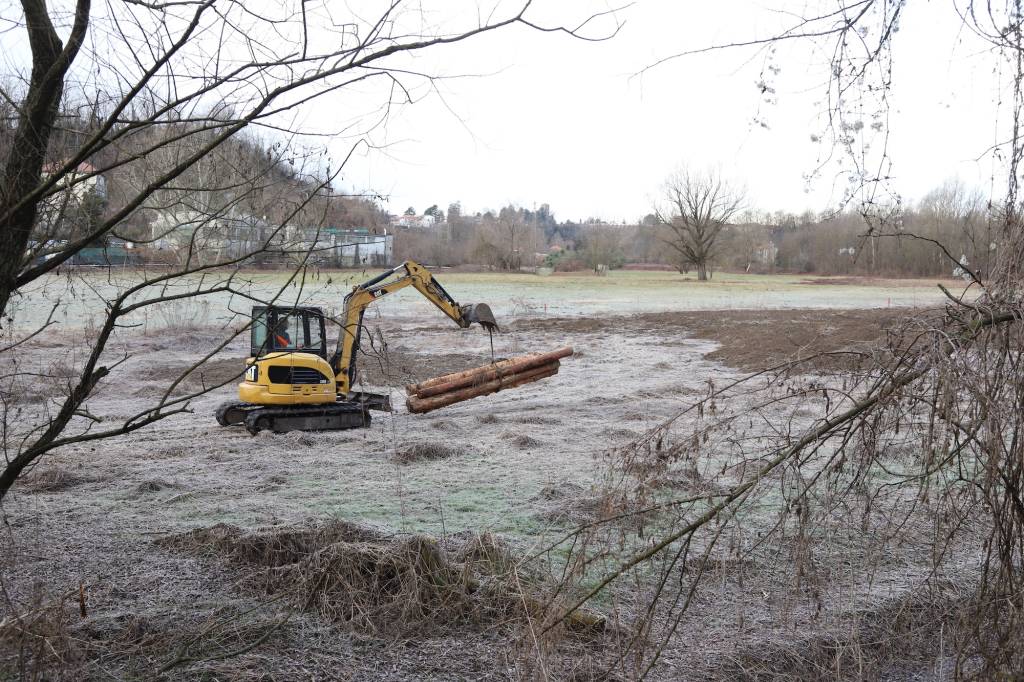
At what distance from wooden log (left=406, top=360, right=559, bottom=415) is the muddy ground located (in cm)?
27

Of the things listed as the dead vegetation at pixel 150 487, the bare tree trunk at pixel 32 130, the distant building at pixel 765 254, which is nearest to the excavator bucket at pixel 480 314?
the dead vegetation at pixel 150 487

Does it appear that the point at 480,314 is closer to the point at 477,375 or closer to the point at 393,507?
the point at 477,375

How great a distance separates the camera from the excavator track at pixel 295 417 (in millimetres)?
11664

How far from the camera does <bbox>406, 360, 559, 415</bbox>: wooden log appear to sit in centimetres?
1324

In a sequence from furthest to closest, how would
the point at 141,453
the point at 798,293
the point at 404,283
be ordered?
the point at 798,293 < the point at 404,283 < the point at 141,453

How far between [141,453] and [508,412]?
18.9 feet

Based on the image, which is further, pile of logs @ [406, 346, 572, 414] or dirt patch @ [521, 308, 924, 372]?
dirt patch @ [521, 308, 924, 372]

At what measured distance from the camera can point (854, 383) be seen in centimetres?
418

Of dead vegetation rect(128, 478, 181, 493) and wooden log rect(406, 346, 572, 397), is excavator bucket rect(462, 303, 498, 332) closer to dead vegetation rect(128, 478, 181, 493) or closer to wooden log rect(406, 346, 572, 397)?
wooden log rect(406, 346, 572, 397)

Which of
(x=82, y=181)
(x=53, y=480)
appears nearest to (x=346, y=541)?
(x=82, y=181)

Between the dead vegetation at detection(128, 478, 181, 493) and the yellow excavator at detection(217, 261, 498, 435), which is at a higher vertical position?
Result: the yellow excavator at detection(217, 261, 498, 435)

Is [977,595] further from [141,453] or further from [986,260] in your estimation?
[141,453]

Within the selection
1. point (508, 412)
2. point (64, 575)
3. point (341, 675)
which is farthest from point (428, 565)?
point (508, 412)

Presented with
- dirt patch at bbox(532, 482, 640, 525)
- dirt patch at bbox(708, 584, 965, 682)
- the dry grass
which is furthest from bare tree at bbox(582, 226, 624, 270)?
dirt patch at bbox(708, 584, 965, 682)
